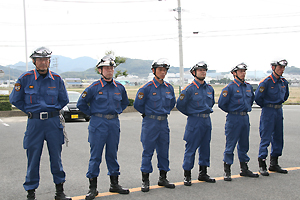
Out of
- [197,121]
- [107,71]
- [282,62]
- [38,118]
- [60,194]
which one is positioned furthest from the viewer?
[282,62]

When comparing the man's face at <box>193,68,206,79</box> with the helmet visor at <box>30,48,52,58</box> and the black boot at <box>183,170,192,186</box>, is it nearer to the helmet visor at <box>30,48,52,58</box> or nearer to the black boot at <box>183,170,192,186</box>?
the black boot at <box>183,170,192,186</box>

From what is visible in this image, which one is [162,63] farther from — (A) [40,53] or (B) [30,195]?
(B) [30,195]

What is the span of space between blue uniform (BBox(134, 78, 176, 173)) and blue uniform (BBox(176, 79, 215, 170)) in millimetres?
377

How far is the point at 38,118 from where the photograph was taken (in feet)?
14.0

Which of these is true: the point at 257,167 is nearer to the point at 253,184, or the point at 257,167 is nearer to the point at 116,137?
the point at 253,184

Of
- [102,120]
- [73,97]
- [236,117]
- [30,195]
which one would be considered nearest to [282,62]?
[236,117]

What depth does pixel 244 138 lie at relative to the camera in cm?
559

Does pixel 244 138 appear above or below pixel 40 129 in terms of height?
below

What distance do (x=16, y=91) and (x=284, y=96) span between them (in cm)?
501

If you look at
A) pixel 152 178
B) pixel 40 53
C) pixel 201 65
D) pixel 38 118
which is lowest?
pixel 152 178

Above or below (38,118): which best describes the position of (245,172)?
below

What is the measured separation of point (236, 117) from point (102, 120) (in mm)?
2559

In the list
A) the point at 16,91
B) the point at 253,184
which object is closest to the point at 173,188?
the point at 253,184

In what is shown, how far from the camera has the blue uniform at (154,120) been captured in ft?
16.4
